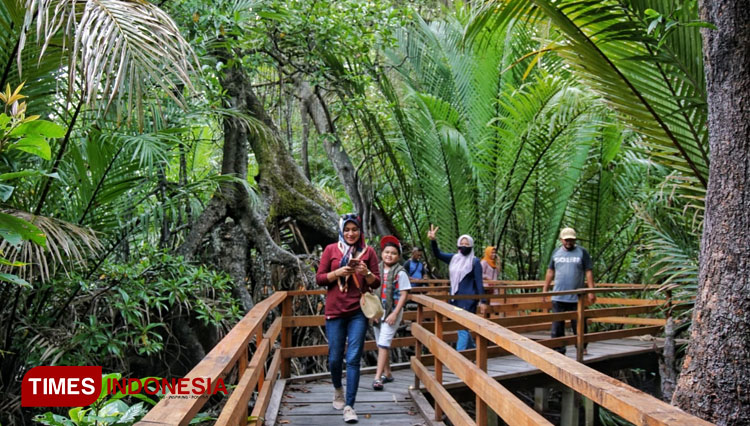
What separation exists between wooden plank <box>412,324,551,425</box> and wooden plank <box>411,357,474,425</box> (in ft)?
0.33

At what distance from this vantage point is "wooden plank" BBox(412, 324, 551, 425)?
7.71ft

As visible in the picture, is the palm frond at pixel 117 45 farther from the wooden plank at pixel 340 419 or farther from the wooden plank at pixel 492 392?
the wooden plank at pixel 340 419

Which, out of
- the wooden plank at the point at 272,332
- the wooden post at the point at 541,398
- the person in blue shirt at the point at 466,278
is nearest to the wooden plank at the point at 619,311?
the wooden post at the point at 541,398

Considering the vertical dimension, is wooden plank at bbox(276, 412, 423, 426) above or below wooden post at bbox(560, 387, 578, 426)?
above

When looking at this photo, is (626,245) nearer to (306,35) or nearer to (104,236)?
(306,35)

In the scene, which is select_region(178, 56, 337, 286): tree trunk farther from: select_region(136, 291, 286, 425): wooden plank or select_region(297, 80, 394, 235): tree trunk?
select_region(136, 291, 286, 425): wooden plank

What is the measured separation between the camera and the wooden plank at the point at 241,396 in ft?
7.77

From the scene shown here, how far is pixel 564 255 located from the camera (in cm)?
673

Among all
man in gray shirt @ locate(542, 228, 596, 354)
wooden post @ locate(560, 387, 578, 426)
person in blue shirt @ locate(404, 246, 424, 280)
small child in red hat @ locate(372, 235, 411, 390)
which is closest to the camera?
small child in red hat @ locate(372, 235, 411, 390)

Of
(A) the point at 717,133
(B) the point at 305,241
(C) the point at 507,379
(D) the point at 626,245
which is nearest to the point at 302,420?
(C) the point at 507,379

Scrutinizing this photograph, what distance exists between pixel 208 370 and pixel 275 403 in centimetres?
273

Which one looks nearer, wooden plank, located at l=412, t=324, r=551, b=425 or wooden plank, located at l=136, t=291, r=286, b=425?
wooden plank, located at l=136, t=291, r=286, b=425

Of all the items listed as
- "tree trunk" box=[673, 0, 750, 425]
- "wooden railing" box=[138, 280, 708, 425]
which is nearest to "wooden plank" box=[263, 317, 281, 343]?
"wooden railing" box=[138, 280, 708, 425]

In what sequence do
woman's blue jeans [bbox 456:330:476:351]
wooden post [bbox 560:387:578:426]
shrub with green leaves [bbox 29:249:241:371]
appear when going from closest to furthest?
shrub with green leaves [bbox 29:249:241:371] → woman's blue jeans [bbox 456:330:476:351] → wooden post [bbox 560:387:578:426]
